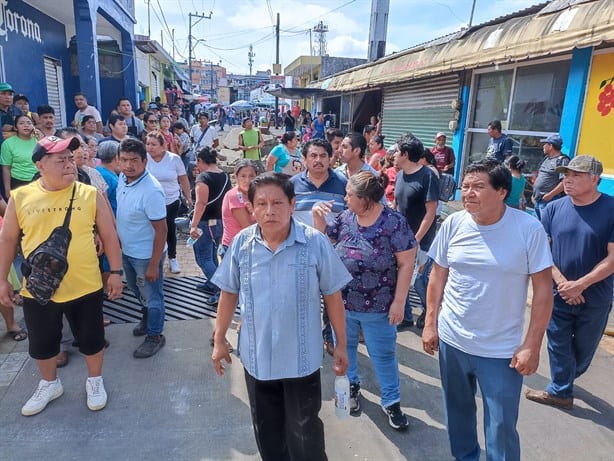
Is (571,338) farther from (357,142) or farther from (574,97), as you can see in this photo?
(574,97)

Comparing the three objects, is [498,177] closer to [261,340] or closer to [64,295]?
[261,340]

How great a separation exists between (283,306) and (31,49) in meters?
9.45

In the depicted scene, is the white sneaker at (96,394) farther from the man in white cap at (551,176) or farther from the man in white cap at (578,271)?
the man in white cap at (551,176)

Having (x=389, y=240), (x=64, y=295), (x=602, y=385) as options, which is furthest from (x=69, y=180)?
(x=602, y=385)

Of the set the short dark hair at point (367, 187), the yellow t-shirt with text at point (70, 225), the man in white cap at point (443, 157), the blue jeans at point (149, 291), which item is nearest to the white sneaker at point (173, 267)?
the blue jeans at point (149, 291)

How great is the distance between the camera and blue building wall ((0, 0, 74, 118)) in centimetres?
758

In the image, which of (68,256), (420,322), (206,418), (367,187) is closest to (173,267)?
A: (68,256)

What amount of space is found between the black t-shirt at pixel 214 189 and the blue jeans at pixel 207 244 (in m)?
0.11

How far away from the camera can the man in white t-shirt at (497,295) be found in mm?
2004

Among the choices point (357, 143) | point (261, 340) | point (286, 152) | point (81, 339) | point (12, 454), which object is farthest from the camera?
point (286, 152)

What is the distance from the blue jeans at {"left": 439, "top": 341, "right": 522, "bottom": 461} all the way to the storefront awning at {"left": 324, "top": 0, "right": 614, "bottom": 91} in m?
4.29

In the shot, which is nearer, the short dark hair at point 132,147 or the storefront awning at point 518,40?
the short dark hair at point 132,147

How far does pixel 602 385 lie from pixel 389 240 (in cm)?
217

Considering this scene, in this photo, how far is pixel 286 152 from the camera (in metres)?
6.45
